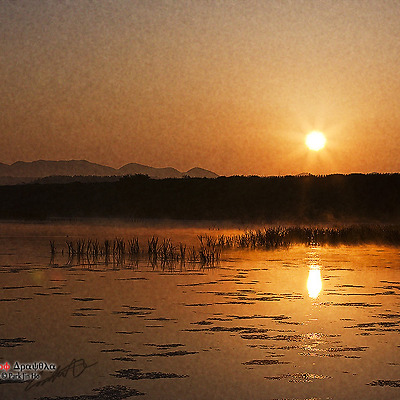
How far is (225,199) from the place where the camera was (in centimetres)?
7206

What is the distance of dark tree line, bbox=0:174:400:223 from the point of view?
64062mm

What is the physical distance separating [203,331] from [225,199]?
61.3 meters

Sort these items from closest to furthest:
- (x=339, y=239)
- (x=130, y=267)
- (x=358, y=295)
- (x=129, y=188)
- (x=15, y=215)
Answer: (x=358, y=295) < (x=130, y=267) < (x=339, y=239) < (x=15, y=215) < (x=129, y=188)

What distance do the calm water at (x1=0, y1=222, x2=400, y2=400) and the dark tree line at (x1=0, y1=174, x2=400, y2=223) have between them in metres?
40.0

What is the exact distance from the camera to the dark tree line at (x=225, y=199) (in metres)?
64.1

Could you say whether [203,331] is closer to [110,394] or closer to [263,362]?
[263,362]

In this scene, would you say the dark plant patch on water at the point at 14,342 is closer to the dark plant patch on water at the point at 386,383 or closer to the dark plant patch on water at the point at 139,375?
the dark plant patch on water at the point at 139,375

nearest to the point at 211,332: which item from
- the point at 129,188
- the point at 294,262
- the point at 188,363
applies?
the point at 188,363

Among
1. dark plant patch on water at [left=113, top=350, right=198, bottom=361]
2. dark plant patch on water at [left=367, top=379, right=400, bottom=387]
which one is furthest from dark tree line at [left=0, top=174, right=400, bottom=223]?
dark plant patch on water at [left=367, top=379, right=400, bottom=387]

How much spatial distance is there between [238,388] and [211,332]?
9.00 ft

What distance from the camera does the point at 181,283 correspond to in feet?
53.2

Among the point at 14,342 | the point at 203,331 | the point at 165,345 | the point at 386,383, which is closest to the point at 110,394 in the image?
the point at 165,345

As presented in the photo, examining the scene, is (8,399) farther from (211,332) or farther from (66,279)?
(66,279)

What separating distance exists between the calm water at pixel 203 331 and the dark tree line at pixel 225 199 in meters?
40.0
